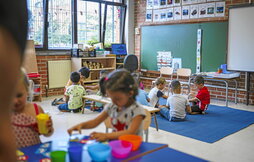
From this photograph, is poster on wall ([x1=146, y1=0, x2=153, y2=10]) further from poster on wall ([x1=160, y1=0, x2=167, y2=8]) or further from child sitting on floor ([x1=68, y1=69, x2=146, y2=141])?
child sitting on floor ([x1=68, y1=69, x2=146, y2=141])

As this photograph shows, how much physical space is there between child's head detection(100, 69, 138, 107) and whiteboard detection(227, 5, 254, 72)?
4.26 metres

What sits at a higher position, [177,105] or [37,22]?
[37,22]

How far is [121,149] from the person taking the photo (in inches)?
49.1

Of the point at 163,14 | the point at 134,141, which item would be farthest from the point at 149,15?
the point at 134,141

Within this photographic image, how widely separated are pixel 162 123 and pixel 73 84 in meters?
1.66

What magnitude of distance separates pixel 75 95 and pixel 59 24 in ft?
8.45

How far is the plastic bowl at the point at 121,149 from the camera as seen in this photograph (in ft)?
4.09

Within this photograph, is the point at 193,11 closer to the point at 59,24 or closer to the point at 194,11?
the point at 194,11

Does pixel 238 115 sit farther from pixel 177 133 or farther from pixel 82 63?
pixel 82 63

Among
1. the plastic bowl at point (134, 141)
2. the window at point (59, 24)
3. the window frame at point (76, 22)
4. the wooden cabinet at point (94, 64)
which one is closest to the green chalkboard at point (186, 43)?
the window frame at point (76, 22)

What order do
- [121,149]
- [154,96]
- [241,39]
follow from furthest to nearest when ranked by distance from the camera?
[241,39] → [154,96] → [121,149]

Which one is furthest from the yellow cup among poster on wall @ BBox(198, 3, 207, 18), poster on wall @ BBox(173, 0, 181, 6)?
poster on wall @ BBox(173, 0, 181, 6)

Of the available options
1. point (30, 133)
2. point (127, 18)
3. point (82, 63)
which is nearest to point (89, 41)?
point (82, 63)

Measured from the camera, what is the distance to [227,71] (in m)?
5.53
